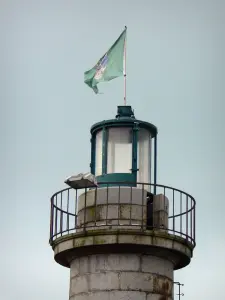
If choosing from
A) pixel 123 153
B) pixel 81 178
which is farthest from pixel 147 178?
pixel 81 178

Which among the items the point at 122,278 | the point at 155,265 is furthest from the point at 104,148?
the point at 122,278

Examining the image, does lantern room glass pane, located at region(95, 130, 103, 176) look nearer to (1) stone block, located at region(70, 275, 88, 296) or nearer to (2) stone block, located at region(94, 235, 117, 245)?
(2) stone block, located at region(94, 235, 117, 245)

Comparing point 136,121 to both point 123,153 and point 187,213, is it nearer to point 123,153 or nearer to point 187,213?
point 123,153

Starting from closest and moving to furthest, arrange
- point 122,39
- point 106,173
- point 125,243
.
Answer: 1. point 125,243
2. point 106,173
3. point 122,39

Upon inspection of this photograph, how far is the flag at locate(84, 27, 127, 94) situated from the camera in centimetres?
2305

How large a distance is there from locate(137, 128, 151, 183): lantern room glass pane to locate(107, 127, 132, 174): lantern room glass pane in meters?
0.33

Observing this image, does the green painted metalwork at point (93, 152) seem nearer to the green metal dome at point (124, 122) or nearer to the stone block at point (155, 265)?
the green metal dome at point (124, 122)

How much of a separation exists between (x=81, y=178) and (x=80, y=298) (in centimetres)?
308

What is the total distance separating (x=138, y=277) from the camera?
20641 millimetres

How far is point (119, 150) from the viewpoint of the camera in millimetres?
22156

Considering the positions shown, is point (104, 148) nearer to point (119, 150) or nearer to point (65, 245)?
point (119, 150)

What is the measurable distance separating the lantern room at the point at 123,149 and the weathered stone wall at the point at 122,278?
2.13 metres

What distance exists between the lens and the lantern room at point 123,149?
21891 mm

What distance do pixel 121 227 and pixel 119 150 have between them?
2.38 m
